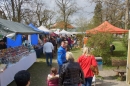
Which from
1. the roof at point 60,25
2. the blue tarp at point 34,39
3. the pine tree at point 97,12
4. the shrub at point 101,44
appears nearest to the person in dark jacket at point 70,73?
the shrub at point 101,44

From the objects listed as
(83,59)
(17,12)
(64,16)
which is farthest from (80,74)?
(64,16)

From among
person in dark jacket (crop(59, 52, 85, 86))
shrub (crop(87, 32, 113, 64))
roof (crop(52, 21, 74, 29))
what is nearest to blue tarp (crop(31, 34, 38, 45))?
shrub (crop(87, 32, 113, 64))

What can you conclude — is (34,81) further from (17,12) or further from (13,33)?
(17,12)

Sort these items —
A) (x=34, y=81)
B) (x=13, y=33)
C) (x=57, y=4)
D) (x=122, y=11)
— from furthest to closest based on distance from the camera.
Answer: (x=57, y=4) → (x=122, y=11) → (x=34, y=81) → (x=13, y=33)

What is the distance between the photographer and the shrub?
38.6ft

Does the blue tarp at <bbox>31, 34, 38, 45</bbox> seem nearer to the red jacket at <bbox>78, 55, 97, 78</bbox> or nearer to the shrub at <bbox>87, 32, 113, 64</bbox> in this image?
the shrub at <bbox>87, 32, 113, 64</bbox>

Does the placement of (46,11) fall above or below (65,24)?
above

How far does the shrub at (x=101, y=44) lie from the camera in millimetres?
11758

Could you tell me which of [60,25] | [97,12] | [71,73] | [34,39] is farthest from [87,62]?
[60,25]

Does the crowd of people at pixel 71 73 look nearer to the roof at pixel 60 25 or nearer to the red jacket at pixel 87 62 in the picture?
the red jacket at pixel 87 62

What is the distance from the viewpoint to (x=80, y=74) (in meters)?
4.48

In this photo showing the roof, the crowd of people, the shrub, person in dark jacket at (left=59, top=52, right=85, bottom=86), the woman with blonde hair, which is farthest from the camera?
the roof

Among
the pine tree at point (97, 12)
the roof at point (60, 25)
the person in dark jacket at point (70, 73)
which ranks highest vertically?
the pine tree at point (97, 12)

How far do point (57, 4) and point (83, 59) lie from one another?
4118 cm
